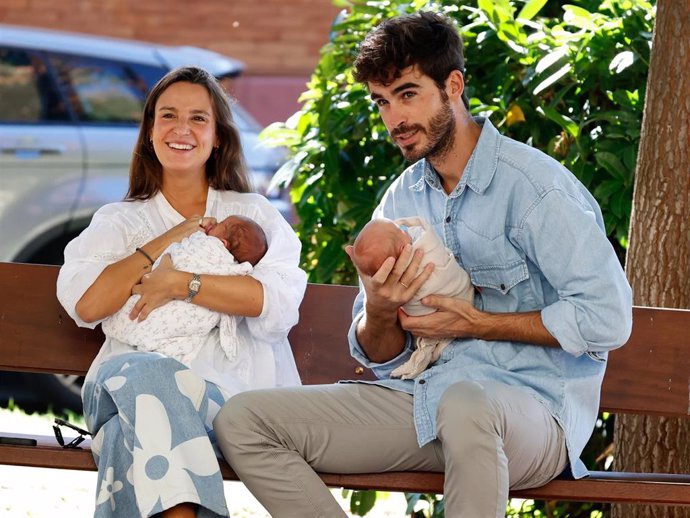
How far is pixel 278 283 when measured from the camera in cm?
406

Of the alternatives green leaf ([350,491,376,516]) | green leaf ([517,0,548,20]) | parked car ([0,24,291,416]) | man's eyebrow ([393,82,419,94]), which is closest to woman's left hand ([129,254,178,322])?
man's eyebrow ([393,82,419,94])

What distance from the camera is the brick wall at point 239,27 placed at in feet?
35.1

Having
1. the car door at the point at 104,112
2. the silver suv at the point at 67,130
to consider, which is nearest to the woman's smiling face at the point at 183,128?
the silver suv at the point at 67,130

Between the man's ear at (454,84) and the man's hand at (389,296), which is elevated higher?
the man's ear at (454,84)

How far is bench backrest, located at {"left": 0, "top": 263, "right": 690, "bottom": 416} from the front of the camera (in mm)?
4230

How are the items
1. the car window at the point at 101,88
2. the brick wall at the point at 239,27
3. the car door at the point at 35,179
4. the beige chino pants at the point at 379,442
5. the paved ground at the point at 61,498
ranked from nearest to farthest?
1. the beige chino pants at the point at 379,442
2. the paved ground at the point at 61,498
3. the car door at the point at 35,179
4. the car window at the point at 101,88
5. the brick wall at the point at 239,27

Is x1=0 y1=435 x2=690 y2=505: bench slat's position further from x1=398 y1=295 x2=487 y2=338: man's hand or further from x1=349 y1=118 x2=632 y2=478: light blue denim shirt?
x1=398 y1=295 x2=487 y2=338: man's hand

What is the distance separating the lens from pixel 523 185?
3.71 metres

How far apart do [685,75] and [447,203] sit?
1.02m

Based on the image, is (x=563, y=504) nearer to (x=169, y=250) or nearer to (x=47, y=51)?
(x=169, y=250)

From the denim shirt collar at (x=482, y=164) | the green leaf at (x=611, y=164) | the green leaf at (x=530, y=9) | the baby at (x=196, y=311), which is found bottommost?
the baby at (x=196, y=311)

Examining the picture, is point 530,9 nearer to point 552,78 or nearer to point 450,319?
point 552,78

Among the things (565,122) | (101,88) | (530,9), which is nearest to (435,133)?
(565,122)

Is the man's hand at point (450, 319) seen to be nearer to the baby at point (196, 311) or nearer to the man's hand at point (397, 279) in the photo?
the man's hand at point (397, 279)
